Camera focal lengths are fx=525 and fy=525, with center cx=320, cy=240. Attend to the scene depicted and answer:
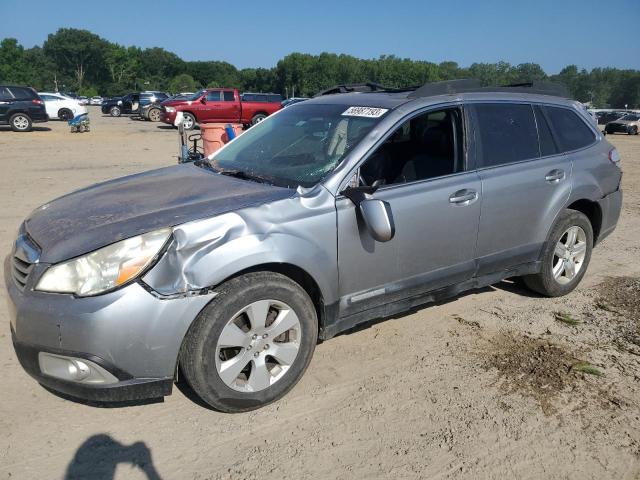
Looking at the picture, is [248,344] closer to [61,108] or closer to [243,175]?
[243,175]

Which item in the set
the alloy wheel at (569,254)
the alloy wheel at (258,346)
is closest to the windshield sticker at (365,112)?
the alloy wheel at (258,346)

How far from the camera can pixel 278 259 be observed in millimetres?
2812

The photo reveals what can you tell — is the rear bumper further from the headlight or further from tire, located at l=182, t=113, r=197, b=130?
tire, located at l=182, t=113, r=197, b=130

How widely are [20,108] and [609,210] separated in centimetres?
2185

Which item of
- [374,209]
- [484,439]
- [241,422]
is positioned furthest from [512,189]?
[241,422]

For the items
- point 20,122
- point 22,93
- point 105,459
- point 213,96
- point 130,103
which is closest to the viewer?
point 105,459

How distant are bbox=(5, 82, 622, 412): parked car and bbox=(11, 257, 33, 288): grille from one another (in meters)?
0.01

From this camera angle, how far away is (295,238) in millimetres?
2902

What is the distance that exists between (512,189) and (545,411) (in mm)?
1628

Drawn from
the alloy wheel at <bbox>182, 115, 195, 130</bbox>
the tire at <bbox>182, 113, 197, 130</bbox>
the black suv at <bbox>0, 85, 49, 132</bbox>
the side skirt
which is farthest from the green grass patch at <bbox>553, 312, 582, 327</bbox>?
the black suv at <bbox>0, 85, 49, 132</bbox>

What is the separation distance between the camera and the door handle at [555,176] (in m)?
4.13

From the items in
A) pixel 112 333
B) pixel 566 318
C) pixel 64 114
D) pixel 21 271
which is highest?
pixel 21 271

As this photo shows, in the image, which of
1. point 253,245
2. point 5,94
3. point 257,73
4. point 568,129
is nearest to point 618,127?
point 568,129

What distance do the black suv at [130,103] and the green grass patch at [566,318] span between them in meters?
33.3
